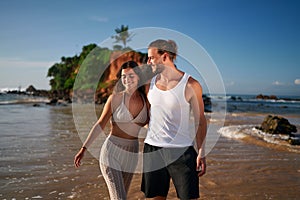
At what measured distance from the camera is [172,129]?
7.97 feet

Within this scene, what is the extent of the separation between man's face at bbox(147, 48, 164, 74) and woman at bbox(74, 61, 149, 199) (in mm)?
213

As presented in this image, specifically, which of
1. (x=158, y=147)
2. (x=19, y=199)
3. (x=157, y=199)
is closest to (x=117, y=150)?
(x=158, y=147)

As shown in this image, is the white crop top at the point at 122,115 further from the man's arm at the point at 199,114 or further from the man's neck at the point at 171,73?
the man's arm at the point at 199,114

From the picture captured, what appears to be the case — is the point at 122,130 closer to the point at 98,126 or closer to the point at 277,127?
the point at 98,126

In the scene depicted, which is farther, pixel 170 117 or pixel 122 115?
pixel 122 115

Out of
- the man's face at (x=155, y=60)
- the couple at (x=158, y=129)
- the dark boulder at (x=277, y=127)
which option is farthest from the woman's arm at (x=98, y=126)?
the dark boulder at (x=277, y=127)

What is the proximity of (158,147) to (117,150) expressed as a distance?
0.40 metres

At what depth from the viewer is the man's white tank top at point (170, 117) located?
7.72 ft

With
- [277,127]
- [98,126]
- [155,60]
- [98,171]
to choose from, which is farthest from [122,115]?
[277,127]

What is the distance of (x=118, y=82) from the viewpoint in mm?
2717

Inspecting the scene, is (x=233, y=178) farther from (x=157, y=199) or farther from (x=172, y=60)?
(x=172, y=60)

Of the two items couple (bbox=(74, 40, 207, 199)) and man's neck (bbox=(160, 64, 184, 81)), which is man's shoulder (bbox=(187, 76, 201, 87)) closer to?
couple (bbox=(74, 40, 207, 199))

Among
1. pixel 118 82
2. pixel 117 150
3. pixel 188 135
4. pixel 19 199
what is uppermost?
pixel 118 82

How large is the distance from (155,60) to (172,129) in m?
0.63
